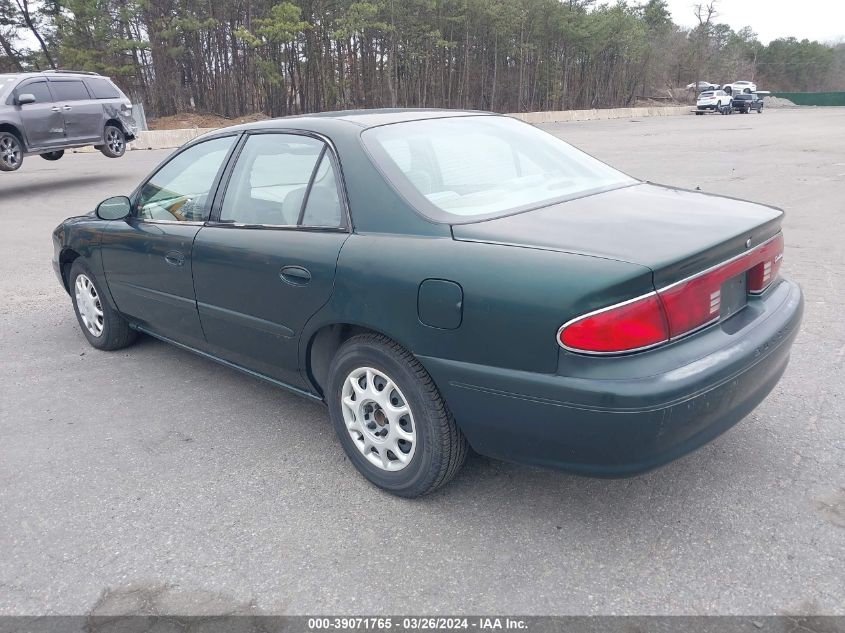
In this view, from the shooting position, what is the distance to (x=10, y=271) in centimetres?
734

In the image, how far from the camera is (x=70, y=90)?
533 inches

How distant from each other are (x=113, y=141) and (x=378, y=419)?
1385cm

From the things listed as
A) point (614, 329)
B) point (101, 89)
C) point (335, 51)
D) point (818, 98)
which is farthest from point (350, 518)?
point (818, 98)

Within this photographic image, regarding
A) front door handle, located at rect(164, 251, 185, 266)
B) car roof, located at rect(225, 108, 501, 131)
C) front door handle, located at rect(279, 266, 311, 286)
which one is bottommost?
front door handle, located at rect(164, 251, 185, 266)

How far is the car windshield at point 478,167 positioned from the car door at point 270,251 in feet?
1.07

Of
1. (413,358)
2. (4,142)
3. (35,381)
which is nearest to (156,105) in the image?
(4,142)

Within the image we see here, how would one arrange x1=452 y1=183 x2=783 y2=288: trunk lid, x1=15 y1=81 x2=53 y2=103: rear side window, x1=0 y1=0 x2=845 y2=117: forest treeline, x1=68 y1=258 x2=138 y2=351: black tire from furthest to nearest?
x1=0 y1=0 x2=845 y2=117: forest treeline, x1=15 y1=81 x2=53 y2=103: rear side window, x1=68 y1=258 x2=138 y2=351: black tire, x1=452 y1=183 x2=783 y2=288: trunk lid

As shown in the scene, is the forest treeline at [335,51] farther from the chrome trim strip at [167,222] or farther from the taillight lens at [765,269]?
the taillight lens at [765,269]

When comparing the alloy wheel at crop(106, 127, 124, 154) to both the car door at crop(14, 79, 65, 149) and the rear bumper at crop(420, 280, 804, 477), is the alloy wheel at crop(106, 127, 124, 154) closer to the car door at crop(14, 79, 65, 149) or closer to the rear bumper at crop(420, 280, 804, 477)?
the car door at crop(14, 79, 65, 149)

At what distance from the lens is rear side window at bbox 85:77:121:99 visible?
45.9 feet

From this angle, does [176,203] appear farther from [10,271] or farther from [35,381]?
[10,271]

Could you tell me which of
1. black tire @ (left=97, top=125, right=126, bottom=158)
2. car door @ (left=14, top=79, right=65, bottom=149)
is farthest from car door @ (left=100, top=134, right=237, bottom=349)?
black tire @ (left=97, top=125, right=126, bottom=158)

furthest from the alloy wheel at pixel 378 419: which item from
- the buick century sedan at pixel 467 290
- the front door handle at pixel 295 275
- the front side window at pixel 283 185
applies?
the front side window at pixel 283 185

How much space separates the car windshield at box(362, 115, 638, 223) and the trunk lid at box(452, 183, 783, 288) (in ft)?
0.50
